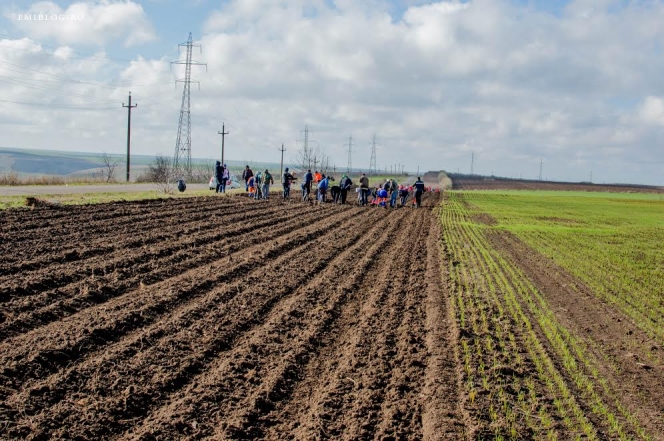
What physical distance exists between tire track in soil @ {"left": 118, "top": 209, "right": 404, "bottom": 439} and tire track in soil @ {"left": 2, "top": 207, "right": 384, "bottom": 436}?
19cm

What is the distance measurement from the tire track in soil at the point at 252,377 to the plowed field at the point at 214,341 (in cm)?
2

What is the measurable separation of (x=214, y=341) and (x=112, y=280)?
3.48 metres

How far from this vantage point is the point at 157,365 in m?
6.17

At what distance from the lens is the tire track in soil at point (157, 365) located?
16.8 feet

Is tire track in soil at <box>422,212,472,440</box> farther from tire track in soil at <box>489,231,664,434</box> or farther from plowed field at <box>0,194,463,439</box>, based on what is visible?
tire track in soil at <box>489,231,664,434</box>

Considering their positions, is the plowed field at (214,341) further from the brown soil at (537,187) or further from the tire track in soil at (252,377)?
the brown soil at (537,187)

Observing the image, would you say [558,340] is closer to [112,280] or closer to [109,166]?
[112,280]

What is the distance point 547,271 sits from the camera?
14.6m

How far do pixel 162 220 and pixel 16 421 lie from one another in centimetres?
1347

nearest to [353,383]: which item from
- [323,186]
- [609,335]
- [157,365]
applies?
[157,365]

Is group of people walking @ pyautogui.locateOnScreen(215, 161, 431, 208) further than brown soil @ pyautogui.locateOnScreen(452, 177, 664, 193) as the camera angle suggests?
No

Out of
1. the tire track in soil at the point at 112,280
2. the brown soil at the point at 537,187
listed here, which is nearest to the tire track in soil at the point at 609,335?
the tire track in soil at the point at 112,280

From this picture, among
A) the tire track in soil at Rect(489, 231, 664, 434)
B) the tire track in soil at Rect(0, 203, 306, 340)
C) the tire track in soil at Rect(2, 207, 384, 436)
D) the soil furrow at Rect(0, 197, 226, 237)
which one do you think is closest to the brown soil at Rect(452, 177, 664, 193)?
the soil furrow at Rect(0, 197, 226, 237)

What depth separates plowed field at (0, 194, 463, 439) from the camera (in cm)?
510
